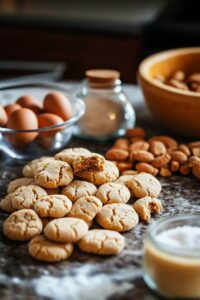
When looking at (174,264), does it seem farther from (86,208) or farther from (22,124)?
(22,124)

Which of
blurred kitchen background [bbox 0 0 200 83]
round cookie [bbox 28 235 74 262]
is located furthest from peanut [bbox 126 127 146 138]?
blurred kitchen background [bbox 0 0 200 83]

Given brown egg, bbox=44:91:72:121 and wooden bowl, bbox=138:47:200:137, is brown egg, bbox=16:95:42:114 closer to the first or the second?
brown egg, bbox=44:91:72:121

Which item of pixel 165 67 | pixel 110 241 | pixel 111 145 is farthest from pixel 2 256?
pixel 165 67

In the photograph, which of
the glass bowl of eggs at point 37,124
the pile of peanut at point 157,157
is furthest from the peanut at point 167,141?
the glass bowl of eggs at point 37,124

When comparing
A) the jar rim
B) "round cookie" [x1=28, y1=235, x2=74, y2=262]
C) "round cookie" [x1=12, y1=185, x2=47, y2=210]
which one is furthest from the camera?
"round cookie" [x1=12, y1=185, x2=47, y2=210]

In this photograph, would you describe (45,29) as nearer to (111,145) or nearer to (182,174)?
(111,145)

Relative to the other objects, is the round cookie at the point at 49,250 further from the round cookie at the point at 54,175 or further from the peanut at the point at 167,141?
the peanut at the point at 167,141

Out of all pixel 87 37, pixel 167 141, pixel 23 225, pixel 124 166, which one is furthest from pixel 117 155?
pixel 87 37
